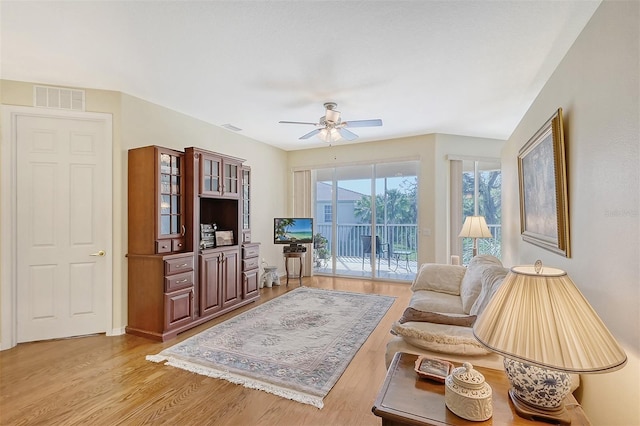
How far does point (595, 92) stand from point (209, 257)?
13.2 feet

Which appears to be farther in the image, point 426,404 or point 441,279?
point 441,279

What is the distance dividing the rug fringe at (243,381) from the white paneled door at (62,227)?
131 cm

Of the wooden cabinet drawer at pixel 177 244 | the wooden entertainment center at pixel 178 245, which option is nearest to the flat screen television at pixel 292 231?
the wooden entertainment center at pixel 178 245

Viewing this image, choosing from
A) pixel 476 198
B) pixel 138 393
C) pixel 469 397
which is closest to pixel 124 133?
pixel 138 393

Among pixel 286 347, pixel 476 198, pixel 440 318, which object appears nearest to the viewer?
pixel 440 318

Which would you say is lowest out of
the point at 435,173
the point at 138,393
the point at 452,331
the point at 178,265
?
the point at 138,393

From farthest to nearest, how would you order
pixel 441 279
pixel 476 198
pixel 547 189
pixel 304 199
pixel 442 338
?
pixel 304 199 → pixel 476 198 → pixel 441 279 → pixel 547 189 → pixel 442 338

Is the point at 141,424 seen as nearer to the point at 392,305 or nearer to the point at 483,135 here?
the point at 392,305

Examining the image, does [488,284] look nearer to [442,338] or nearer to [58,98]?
[442,338]

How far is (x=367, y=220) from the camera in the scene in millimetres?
6230

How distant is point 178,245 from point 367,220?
148 inches

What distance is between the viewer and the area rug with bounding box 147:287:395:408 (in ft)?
8.02

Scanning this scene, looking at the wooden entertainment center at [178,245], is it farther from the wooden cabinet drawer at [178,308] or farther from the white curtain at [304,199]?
the white curtain at [304,199]

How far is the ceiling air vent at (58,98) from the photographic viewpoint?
3.24 meters
